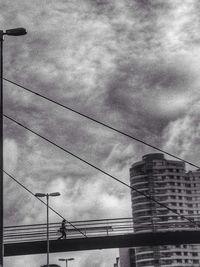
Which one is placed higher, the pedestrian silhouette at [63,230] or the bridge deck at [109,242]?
the pedestrian silhouette at [63,230]

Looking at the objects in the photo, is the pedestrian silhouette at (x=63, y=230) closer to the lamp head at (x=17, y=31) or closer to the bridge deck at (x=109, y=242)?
the bridge deck at (x=109, y=242)

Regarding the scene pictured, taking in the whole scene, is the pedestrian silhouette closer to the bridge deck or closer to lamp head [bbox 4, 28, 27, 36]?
the bridge deck

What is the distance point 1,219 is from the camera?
1173cm

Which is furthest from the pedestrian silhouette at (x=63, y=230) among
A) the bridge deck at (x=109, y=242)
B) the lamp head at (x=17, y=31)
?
the lamp head at (x=17, y=31)

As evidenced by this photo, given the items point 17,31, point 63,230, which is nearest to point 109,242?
point 63,230

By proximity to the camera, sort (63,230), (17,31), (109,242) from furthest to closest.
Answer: (109,242) → (63,230) → (17,31)

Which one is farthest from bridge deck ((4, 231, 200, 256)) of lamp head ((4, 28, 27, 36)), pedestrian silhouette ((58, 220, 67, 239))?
lamp head ((4, 28, 27, 36))

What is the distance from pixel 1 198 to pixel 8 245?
81.0ft

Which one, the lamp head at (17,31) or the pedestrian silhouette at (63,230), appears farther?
the pedestrian silhouette at (63,230)

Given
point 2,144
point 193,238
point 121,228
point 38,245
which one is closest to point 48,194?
point 38,245

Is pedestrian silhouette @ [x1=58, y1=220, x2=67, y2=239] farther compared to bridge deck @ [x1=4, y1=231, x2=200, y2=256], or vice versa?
bridge deck @ [x1=4, y1=231, x2=200, y2=256]

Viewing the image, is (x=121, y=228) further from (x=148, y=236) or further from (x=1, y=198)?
(x=1, y=198)

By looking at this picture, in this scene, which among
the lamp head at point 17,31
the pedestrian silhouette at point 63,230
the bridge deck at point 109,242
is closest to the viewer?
the lamp head at point 17,31

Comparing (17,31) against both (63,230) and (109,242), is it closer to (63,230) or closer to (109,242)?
(63,230)
